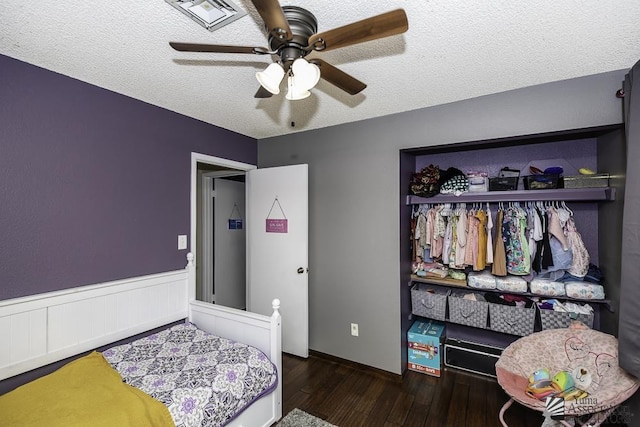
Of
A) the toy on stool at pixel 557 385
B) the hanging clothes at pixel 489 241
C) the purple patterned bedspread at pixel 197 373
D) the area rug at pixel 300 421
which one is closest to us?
the purple patterned bedspread at pixel 197 373

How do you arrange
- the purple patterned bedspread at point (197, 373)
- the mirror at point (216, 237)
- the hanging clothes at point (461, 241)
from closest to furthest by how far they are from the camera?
1. the purple patterned bedspread at point (197, 373)
2. the hanging clothes at point (461, 241)
3. the mirror at point (216, 237)

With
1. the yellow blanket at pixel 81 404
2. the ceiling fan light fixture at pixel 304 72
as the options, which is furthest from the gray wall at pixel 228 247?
the ceiling fan light fixture at pixel 304 72

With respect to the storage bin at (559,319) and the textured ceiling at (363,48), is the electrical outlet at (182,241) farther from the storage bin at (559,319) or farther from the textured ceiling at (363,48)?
the storage bin at (559,319)

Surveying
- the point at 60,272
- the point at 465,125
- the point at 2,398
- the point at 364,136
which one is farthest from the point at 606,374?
the point at 60,272

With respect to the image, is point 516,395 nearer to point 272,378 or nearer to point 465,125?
point 272,378

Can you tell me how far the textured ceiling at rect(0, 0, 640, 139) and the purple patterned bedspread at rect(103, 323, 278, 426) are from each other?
1871mm

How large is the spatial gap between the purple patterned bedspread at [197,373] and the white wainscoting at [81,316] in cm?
17

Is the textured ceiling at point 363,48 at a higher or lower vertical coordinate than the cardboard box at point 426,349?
higher

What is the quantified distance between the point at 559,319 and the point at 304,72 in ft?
8.36

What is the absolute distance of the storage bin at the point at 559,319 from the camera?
213 centimetres

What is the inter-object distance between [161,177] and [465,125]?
2579mm

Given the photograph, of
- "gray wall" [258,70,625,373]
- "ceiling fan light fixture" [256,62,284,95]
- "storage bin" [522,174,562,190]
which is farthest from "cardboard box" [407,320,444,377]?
"ceiling fan light fixture" [256,62,284,95]

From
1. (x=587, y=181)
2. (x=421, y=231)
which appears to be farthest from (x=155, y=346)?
(x=587, y=181)

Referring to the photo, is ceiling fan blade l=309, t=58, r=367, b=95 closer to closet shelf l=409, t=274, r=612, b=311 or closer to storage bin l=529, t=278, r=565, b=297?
closet shelf l=409, t=274, r=612, b=311
